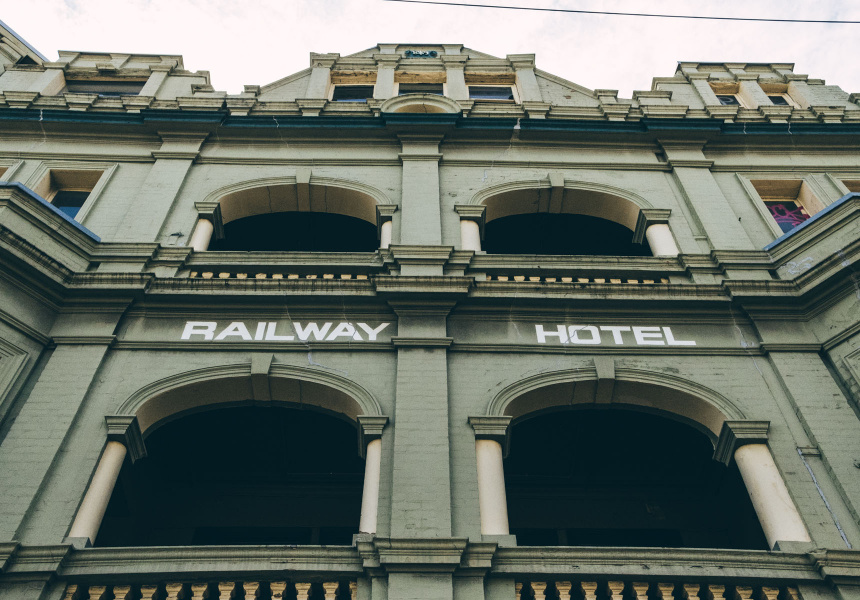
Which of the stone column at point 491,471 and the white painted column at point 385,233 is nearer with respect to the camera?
the stone column at point 491,471

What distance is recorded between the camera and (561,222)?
1577 centimetres

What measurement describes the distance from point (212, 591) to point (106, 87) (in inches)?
596

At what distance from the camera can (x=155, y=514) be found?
1186cm

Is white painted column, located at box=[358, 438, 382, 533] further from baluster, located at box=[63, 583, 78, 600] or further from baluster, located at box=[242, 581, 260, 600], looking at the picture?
baluster, located at box=[63, 583, 78, 600]

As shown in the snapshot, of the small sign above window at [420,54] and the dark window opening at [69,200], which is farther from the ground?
the small sign above window at [420,54]

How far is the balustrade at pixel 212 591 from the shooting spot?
25.4ft

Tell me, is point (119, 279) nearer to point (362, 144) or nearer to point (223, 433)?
point (223, 433)

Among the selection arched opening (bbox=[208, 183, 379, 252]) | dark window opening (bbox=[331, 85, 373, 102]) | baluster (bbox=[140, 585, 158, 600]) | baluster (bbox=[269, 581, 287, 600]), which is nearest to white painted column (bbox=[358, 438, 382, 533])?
baluster (bbox=[269, 581, 287, 600])

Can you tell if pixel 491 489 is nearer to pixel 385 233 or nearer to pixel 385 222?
pixel 385 233

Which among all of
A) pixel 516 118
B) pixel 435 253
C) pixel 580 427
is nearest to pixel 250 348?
pixel 435 253

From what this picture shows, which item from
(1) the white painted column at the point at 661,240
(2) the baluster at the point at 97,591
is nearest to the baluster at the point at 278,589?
(2) the baluster at the point at 97,591

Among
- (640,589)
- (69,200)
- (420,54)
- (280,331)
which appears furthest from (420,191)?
(640,589)

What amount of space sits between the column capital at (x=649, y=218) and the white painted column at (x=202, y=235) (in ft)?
25.7

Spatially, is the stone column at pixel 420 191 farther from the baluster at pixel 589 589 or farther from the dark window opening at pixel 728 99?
the dark window opening at pixel 728 99
